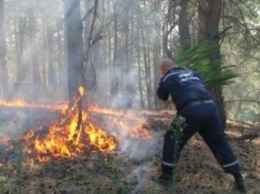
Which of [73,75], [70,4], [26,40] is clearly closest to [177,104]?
Answer: [73,75]

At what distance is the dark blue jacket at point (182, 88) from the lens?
599 centimetres

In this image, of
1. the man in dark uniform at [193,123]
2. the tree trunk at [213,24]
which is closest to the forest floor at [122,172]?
the man in dark uniform at [193,123]

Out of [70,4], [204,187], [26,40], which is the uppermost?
[26,40]

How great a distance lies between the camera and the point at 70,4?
28.0ft

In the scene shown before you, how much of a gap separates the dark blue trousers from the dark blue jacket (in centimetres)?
15

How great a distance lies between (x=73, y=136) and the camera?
23.6 feet

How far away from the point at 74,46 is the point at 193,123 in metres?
3.80

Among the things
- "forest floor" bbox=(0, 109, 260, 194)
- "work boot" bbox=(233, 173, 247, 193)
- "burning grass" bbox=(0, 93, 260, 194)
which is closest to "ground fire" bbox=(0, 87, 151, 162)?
"burning grass" bbox=(0, 93, 260, 194)

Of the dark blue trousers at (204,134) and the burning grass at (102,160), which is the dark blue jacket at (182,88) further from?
the burning grass at (102,160)

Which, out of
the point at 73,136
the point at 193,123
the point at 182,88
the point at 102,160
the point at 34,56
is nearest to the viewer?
the point at 193,123

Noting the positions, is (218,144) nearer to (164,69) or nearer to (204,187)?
(204,187)

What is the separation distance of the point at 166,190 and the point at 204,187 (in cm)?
66

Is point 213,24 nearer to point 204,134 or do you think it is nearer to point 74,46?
point 74,46

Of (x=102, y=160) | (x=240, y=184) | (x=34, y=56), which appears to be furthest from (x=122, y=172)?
(x=34, y=56)
